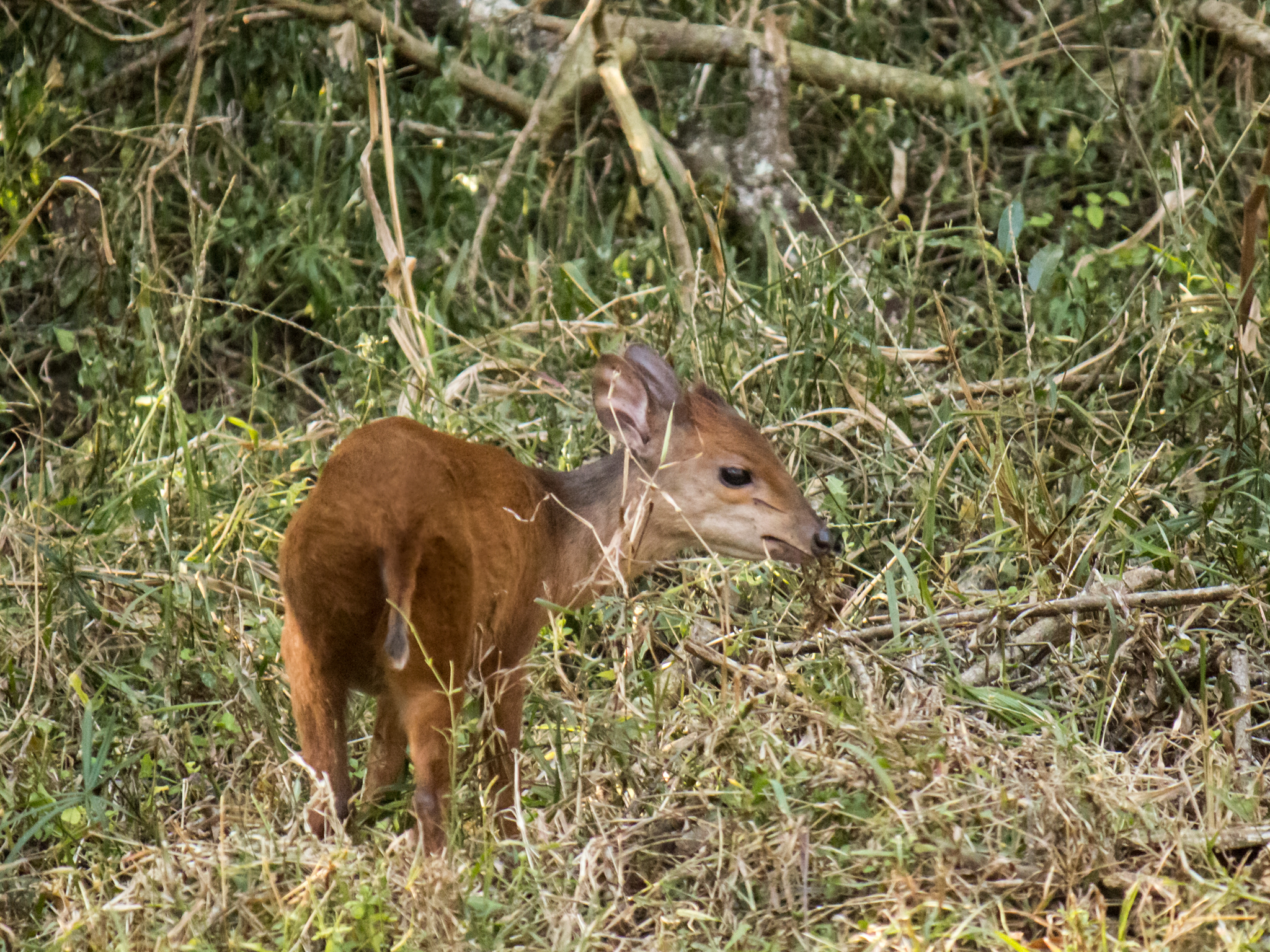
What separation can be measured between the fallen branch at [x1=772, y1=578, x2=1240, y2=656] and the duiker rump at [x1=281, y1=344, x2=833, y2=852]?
8.1 inches

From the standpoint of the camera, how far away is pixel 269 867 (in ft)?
9.32

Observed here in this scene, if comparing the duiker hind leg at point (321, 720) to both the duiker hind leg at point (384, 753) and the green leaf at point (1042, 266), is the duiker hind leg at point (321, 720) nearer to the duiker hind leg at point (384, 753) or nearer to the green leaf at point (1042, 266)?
the duiker hind leg at point (384, 753)

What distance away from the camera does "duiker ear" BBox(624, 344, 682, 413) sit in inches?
149

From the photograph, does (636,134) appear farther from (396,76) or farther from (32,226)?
(32,226)

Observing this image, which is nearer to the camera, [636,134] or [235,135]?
[636,134]

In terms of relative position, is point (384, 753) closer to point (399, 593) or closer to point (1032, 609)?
point (399, 593)

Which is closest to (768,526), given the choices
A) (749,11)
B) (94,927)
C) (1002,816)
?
(1002,816)

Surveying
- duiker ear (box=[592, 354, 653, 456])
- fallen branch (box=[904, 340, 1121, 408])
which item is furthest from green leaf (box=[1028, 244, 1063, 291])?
duiker ear (box=[592, 354, 653, 456])

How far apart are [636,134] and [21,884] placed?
10.9 ft

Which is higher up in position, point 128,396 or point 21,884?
point 21,884

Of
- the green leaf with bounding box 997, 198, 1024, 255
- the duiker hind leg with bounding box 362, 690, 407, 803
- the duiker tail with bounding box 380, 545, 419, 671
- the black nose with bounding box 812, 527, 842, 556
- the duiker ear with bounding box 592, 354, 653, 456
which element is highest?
the green leaf with bounding box 997, 198, 1024, 255

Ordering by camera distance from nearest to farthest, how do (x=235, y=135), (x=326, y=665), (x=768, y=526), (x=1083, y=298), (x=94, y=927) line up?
1. (x=94, y=927)
2. (x=326, y=665)
3. (x=768, y=526)
4. (x=1083, y=298)
5. (x=235, y=135)

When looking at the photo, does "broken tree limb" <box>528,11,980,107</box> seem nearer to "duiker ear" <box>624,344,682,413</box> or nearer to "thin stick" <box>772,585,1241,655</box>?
"duiker ear" <box>624,344,682,413</box>

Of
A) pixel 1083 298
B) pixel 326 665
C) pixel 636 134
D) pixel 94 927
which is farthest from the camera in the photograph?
pixel 636 134
